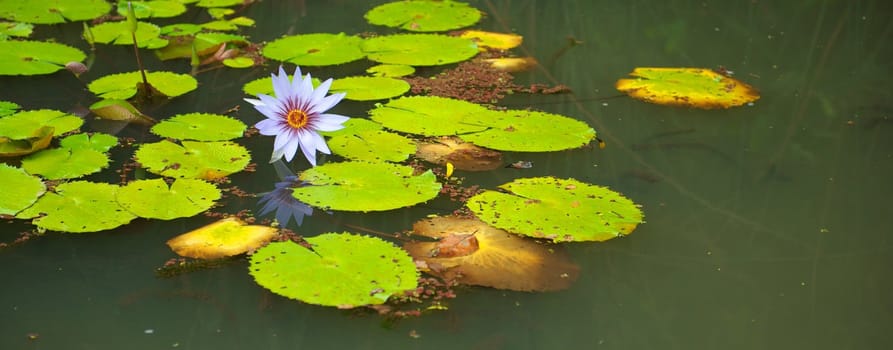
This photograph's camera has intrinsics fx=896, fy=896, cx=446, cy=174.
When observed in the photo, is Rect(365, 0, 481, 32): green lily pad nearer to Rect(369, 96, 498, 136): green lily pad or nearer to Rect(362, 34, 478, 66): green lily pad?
Rect(362, 34, 478, 66): green lily pad

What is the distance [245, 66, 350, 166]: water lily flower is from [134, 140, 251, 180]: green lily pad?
0.11 metres

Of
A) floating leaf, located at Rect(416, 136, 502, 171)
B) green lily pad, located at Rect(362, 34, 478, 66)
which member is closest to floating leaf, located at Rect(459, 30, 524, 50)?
green lily pad, located at Rect(362, 34, 478, 66)

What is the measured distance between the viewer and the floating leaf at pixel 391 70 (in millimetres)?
2986

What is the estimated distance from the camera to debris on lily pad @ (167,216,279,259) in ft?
6.29

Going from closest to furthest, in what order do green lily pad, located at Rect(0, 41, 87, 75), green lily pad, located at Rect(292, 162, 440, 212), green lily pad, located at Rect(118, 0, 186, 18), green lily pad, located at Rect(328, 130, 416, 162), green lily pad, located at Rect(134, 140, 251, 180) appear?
green lily pad, located at Rect(292, 162, 440, 212)
green lily pad, located at Rect(134, 140, 251, 180)
green lily pad, located at Rect(328, 130, 416, 162)
green lily pad, located at Rect(0, 41, 87, 75)
green lily pad, located at Rect(118, 0, 186, 18)

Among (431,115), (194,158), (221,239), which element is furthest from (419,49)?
(221,239)

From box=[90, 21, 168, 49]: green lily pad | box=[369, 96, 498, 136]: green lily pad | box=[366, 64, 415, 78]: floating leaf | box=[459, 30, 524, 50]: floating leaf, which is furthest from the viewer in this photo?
box=[459, 30, 524, 50]: floating leaf

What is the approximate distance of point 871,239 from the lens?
6.83 feet

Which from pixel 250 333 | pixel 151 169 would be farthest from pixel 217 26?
pixel 250 333

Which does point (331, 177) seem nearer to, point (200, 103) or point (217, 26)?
point (200, 103)

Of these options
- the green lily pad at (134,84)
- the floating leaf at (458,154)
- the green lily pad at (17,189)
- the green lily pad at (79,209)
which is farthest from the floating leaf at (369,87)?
the green lily pad at (17,189)

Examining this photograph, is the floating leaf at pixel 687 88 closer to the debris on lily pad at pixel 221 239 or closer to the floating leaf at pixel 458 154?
the floating leaf at pixel 458 154

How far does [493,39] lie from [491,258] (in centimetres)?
164

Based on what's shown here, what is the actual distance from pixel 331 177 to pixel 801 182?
4.01 feet
